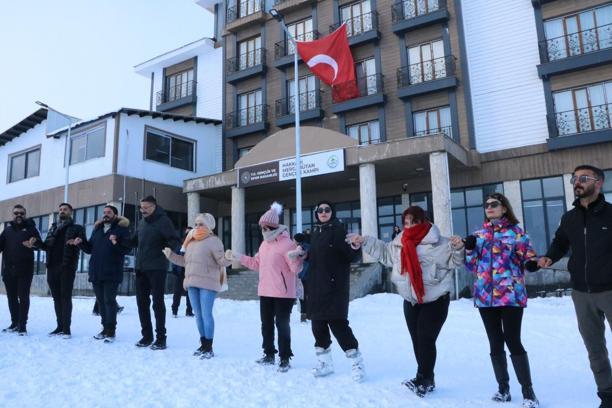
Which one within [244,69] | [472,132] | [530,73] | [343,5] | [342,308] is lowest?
[342,308]

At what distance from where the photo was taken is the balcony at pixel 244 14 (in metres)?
25.8

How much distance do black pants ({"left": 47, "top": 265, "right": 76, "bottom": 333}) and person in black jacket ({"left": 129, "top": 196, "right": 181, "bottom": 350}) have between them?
4.30 feet

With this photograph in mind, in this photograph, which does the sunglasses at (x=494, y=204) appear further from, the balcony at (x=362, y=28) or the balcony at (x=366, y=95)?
the balcony at (x=362, y=28)

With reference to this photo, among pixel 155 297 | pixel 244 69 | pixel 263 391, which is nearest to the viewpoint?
pixel 263 391

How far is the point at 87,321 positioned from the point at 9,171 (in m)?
21.6

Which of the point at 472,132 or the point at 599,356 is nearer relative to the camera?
the point at 599,356

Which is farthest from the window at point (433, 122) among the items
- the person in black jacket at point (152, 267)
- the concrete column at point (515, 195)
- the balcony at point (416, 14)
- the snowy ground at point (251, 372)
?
the person in black jacket at point (152, 267)

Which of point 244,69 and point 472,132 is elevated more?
point 244,69

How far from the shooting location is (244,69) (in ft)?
85.3

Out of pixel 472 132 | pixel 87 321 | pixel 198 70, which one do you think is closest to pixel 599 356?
pixel 87 321

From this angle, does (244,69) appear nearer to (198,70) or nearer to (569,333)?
(198,70)

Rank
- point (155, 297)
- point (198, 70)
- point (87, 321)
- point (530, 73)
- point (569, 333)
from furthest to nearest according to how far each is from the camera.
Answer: point (198, 70) < point (530, 73) < point (87, 321) < point (569, 333) < point (155, 297)

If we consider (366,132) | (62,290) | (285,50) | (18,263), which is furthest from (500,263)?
(285,50)

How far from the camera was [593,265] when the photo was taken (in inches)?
154
